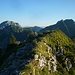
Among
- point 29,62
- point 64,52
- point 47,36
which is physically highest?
point 47,36

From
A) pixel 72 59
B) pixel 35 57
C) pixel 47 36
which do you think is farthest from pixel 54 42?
pixel 35 57

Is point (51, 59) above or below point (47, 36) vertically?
below

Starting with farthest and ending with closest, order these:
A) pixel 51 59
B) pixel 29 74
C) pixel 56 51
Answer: pixel 56 51, pixel 51 59, pixel 29 74

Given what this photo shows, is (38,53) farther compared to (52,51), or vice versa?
(52,51)

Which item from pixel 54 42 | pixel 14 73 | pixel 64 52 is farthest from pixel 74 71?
pixel 14 73

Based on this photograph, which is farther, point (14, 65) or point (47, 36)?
point (47, 36)

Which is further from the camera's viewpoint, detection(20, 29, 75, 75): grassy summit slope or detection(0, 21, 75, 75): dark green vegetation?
detection(20, 29, 75, 75): grassy summit slope

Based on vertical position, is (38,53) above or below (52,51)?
below

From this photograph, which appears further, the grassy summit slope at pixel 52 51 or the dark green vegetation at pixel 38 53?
the grassy summit slope at pixel 52 51

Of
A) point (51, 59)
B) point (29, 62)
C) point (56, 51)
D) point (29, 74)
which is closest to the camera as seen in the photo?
point (29, 74)

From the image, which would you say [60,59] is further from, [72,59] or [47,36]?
[47,36]
